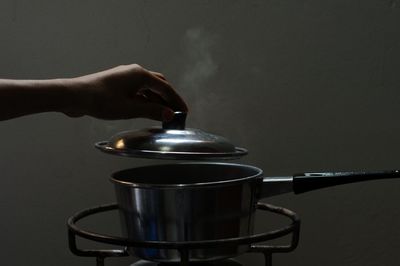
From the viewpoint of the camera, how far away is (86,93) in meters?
0.63

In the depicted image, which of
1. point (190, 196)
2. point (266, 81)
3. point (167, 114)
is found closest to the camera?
point (190, 196)

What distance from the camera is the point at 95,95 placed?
0.63 metres

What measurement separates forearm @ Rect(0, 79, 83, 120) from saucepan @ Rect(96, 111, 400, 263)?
0.29 feet

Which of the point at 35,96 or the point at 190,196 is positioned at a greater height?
the point at 35,96

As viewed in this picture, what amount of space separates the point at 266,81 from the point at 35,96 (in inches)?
17.2

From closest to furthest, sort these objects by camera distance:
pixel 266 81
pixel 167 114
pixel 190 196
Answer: pixel 190 196
pixel 167 114
pixel 266 81

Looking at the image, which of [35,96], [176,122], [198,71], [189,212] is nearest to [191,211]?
[189,212]

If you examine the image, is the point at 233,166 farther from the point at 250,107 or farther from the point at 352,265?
the point at 352,265

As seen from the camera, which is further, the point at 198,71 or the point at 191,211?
the point at 198,71

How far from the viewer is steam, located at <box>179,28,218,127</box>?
2.93ft

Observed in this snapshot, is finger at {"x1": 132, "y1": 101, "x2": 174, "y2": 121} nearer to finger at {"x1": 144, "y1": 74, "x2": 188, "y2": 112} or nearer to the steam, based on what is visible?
finger at {"x1": 144, "y1": 74, "x2": 188, "y2": 112}

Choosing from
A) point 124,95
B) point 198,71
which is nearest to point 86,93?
point 124,95

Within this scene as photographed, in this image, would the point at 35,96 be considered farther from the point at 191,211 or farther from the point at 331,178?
the point at 331,178

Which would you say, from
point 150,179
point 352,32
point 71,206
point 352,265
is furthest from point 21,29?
point 352,265
